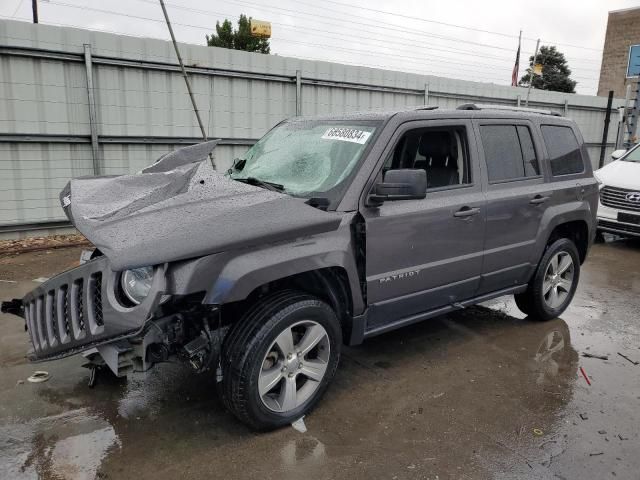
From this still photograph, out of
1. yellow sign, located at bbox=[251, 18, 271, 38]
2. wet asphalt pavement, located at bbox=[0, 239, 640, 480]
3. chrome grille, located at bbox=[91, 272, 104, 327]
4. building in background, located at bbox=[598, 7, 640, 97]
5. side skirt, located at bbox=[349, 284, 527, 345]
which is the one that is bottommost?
wet asphalt pavement, located at bbox=[0, 239, 640, 480]

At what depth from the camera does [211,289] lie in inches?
101

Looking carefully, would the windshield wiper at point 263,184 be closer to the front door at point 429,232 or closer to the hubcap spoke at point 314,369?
the front door at point 429,232

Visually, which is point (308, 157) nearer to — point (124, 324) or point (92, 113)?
point (124, 324)

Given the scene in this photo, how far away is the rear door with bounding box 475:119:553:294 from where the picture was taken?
402cm

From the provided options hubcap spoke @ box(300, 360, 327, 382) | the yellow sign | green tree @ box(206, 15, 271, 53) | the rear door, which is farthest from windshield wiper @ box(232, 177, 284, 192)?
green tree @ box(206, 15, 271, 53)

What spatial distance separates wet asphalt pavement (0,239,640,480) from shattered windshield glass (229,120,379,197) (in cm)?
145

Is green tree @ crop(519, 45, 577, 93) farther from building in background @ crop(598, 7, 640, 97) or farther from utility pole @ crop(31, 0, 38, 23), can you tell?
utility pole @ crop(31, 0, 38, 23)

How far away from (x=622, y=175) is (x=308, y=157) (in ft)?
23.3

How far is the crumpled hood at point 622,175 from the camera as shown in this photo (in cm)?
818

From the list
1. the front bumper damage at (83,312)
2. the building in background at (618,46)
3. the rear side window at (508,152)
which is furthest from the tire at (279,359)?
the building in background at (618,46)

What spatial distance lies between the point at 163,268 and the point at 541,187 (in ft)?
11.0

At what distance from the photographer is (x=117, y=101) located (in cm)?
771

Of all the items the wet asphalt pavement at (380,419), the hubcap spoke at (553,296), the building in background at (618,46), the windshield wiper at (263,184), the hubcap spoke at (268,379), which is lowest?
the wet asphalt pavement at (380,419)

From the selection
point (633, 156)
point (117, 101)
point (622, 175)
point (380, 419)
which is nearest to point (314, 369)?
point (380, 419)
